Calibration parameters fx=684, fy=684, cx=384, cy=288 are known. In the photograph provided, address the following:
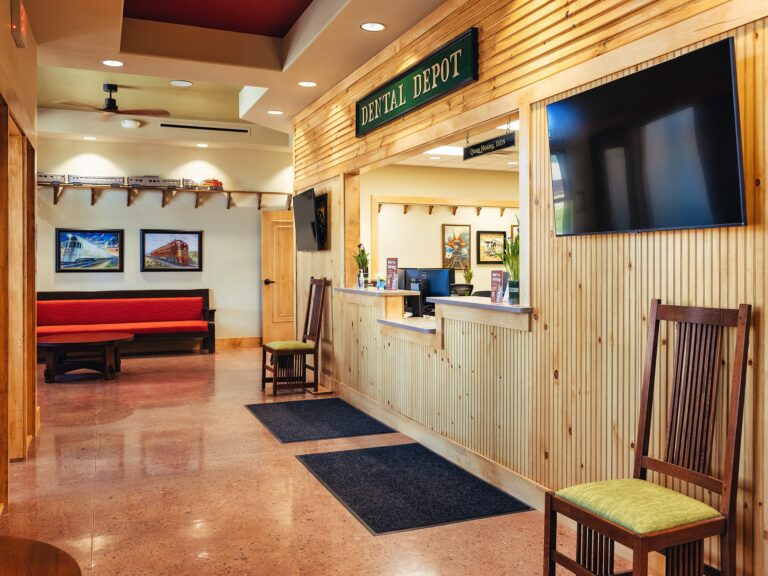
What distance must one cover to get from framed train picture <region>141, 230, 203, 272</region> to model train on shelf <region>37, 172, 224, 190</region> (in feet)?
2.32

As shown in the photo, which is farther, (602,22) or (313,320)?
(313,320)

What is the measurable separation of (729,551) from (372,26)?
418cm

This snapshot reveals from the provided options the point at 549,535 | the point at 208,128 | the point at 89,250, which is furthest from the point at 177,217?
the point at 549,535

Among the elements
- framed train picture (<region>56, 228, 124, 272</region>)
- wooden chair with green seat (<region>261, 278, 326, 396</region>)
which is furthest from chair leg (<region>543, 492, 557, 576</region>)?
framed train picture (<region>56, 228, 124, 272</region>)

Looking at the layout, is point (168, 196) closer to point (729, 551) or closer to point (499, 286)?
point (499, 286)

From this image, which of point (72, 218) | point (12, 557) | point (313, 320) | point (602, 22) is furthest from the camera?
point (72, 218)

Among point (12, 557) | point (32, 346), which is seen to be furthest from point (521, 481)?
point (32, 346)

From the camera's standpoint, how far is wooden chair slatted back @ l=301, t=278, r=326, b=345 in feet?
23.8

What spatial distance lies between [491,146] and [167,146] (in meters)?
6.36

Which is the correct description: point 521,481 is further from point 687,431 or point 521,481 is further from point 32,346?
point 32,346

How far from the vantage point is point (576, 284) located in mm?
3473

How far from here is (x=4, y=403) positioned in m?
3.79

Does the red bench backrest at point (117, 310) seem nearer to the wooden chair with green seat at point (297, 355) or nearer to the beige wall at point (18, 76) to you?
the wooden chair with green seat at point (297, 355)

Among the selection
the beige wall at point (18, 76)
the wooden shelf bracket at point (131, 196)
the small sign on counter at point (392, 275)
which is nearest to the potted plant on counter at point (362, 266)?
the small sign on counter at point (392, 275)
